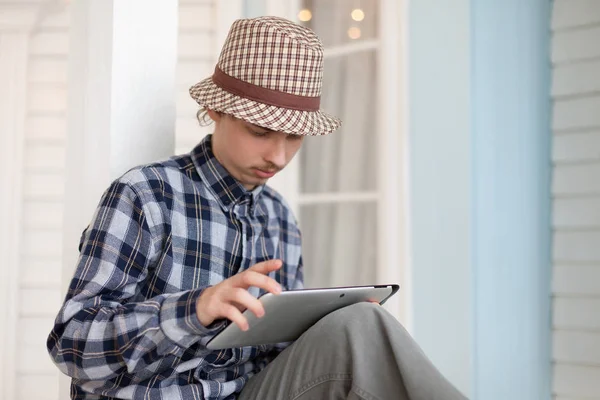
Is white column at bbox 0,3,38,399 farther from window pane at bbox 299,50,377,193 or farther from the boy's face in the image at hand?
the boy's face

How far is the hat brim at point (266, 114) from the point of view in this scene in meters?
1.72

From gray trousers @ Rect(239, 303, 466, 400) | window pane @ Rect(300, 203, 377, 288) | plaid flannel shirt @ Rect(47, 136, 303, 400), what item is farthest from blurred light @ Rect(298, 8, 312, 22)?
gray trousers @ Rect(239, 303, 466, 400)

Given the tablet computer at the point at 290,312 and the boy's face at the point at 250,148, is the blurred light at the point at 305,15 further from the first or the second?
the tablet computer at the point at 290,312

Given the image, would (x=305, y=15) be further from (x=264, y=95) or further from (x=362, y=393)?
(x=362, y=393)

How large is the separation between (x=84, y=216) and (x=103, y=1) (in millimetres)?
539

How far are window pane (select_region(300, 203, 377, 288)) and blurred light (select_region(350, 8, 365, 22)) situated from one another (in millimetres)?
705

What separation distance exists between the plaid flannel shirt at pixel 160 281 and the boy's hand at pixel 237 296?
3cm

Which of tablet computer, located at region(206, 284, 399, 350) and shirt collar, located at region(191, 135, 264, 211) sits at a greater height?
shirt collar, located at region(191, 135, 264, 211)

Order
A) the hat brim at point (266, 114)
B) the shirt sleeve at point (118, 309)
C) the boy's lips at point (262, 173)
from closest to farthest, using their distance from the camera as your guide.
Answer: the shirt sleeve at point (118, 309)
the hat brim at point (266, 114)
the boy's lips at point (262, 173)

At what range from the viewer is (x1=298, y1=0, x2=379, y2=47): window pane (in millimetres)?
2938

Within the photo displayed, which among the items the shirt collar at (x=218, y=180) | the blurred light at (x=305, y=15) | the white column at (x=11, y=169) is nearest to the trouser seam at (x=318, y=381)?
the shirt collar at (x=218, y=180)

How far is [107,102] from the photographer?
1937mm

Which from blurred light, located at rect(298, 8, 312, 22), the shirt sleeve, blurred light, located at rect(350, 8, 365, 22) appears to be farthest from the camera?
blurred light, located at rect(298, 8, 312, 22)

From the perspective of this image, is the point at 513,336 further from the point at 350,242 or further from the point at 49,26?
the point at 49,26
